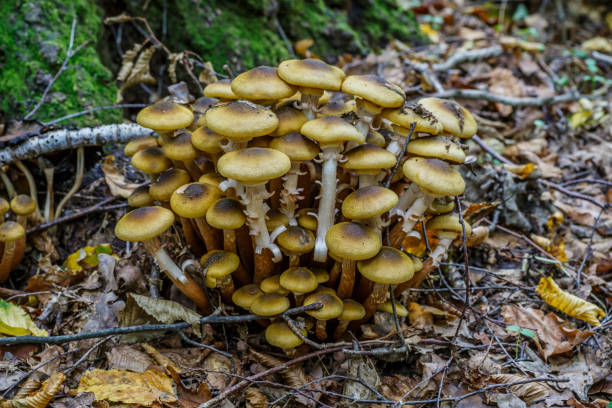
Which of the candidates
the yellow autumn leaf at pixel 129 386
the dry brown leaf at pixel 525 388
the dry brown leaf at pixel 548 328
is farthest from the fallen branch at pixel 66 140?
the dry brown leaf at pixel 548 328

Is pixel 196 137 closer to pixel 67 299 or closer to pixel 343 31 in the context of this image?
pixel 67 299

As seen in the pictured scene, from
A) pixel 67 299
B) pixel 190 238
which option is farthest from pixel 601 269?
pixel 67 299

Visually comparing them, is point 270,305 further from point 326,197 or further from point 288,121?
point 288,121

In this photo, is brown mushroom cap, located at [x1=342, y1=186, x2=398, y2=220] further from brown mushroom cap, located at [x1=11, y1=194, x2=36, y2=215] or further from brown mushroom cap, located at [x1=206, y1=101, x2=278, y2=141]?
brown mushroom cap, located at [x1=11, y1=194, x2=36, y2=215]

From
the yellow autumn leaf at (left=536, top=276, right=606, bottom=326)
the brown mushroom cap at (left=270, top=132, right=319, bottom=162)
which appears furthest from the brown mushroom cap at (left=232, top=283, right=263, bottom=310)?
the yellow autumn leaf at (left=536, top=276, right=606, bottom=326)

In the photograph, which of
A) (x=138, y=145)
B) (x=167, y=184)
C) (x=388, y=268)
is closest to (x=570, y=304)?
(x=388, y=268)
